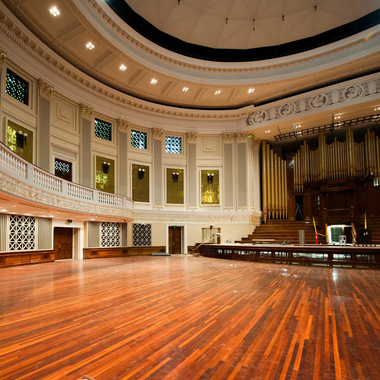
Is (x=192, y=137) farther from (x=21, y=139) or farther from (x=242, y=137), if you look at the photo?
(x=21, y=139)

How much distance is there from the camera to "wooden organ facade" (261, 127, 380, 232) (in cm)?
1548

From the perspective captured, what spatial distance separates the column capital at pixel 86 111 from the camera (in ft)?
47.1

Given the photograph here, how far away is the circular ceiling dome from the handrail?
25.5ft

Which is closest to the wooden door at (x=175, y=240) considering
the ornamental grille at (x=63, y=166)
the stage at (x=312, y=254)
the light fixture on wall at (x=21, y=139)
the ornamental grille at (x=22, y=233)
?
the stage at (x=312, y=254)

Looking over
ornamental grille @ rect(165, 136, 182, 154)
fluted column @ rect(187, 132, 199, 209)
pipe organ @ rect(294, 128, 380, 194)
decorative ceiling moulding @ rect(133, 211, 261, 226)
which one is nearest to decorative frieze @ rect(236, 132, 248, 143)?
fluted column @ rect(187, 132, 199, 209)

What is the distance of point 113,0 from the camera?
1255 cm

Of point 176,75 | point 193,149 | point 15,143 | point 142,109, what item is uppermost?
point 176,75

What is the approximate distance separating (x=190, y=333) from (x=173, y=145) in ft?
51.9

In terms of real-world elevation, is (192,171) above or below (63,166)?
above

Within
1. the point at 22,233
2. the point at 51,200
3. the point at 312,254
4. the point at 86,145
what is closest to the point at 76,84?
the point at 86,145

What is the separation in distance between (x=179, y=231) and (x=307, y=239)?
7137mm

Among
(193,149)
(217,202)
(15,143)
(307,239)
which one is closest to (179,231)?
(217,202)

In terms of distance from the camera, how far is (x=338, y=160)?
16516 mm

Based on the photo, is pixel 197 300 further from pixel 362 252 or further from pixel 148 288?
pixel 362 252
